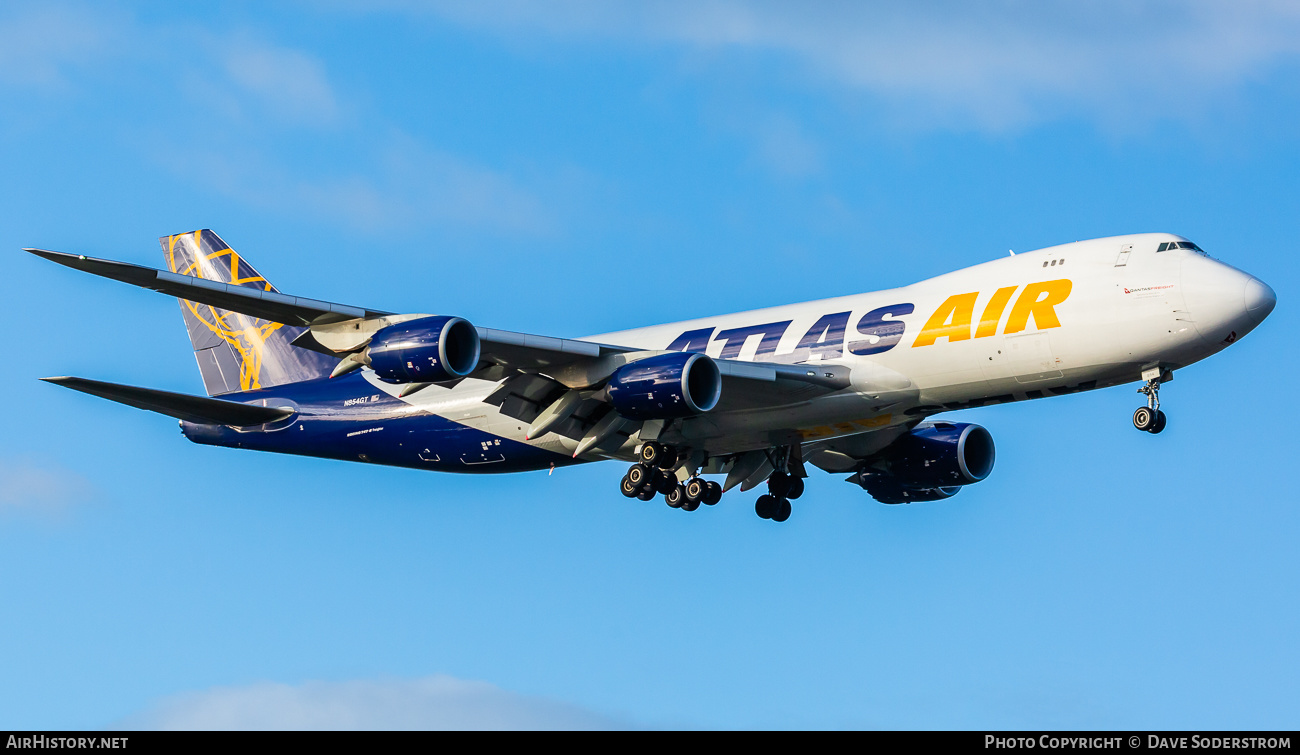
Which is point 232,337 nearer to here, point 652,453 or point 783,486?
point 652,453

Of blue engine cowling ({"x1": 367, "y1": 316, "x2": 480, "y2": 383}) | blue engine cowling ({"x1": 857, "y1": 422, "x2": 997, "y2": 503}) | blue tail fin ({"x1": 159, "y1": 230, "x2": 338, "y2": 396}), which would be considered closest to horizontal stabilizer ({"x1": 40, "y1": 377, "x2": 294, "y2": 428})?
blue tail fin ({"x1": 159, "y1": 230, "x2": 338, "y2": 396})

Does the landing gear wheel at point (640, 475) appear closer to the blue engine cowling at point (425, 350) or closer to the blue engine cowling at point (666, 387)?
the blue engine cowling at point (666, 387)

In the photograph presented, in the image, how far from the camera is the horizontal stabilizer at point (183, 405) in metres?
33.0

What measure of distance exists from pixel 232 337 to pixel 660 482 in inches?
619

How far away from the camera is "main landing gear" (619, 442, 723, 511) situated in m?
34.2

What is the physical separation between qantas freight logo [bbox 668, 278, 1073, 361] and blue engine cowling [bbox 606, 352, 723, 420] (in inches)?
115

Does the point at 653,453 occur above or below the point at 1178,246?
below

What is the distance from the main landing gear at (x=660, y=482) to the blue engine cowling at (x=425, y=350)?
6076mm

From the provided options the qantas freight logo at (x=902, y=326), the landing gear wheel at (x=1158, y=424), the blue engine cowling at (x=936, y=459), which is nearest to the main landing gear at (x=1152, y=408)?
the landing gear wheel at (x=1158, y=424)

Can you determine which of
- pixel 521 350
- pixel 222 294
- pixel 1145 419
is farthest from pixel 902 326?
pixel 222 294

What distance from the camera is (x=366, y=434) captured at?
37906 millimetres

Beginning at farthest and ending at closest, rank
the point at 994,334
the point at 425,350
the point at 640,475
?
the point at 640,475
the point at 994,334
the point at 425,350
